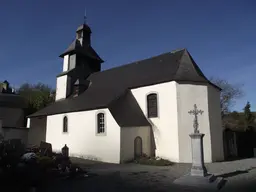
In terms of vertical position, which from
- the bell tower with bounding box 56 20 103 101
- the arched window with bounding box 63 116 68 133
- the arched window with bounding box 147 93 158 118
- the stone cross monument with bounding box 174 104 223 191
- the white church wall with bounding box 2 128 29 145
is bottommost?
the stone cross monument with bounding box 174 104 223 191

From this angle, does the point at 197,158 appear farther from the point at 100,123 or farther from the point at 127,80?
the point at 127,80

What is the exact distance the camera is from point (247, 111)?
25.0 m

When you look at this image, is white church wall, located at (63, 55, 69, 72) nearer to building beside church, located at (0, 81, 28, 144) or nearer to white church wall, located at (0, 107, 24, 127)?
building beside church, located at (0, 81, 28, 144)

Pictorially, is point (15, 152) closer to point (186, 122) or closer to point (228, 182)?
point (228, 182)

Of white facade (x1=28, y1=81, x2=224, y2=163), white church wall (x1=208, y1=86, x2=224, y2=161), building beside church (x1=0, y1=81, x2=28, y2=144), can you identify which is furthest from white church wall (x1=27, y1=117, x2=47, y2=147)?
Result: white church wall (x1=208, y1=86, x2=224, y2=161)

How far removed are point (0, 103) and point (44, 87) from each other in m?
17.7

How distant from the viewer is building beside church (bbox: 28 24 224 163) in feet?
49.9

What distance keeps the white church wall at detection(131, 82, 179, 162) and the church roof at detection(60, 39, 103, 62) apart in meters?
10.9

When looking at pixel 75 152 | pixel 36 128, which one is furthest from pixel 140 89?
pixel 36 128

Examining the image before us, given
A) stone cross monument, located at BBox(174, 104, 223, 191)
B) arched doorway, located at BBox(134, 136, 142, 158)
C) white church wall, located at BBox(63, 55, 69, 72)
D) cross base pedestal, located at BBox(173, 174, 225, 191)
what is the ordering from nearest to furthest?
cross base pedestal, located at BBox(173, 174, 225, 191) → stone cross monument, located at BBox(174, 104, 223, 191) → arched doorway, located at BBox(134, 136, 142, 158) → white church wall, located at BBox(63, 55, 69, 72)

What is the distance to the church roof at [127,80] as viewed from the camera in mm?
16344

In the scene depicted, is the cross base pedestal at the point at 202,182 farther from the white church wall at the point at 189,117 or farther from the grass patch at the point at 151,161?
the white church wall at the point at 189,117

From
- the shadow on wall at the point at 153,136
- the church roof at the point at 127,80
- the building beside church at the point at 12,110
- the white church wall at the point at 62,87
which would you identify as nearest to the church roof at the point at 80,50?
the white church wall at the point at 62,87

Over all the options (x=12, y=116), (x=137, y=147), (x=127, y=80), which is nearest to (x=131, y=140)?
(x=137, y=147)
